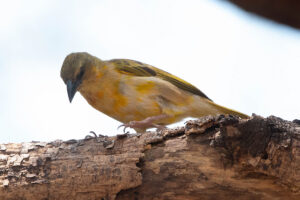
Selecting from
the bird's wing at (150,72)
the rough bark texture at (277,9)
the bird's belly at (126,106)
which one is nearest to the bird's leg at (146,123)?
the bird's belly at (126,106)

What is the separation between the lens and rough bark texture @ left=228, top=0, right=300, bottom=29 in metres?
0.99

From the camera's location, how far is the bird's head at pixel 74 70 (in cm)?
420

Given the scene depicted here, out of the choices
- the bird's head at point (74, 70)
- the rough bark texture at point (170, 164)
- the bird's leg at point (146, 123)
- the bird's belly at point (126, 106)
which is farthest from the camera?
the bird's head at point (74, 70)

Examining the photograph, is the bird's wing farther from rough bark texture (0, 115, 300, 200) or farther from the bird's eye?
rough bark texture (0, 115, 300, 200)

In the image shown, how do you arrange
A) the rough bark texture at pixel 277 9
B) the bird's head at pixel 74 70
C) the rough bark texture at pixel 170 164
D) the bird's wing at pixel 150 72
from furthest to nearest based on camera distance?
the bird's wing at pixel 150 72, the bird's head at pixel 74 70, the rough bark texture at pixel 170 164, the rough bark texture at pixel 277 9

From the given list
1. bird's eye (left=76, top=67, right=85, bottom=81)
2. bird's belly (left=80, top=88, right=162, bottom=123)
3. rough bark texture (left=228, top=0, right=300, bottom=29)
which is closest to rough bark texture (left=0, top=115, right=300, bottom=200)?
bird's belly (left=80, top=88, right=162, bottom=123)

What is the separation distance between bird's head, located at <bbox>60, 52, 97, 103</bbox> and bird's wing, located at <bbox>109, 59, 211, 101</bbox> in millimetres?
386

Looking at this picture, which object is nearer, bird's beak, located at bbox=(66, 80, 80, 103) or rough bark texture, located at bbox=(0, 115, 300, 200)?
rough bark texture, located at bbox=(0, 115, 300, 200)

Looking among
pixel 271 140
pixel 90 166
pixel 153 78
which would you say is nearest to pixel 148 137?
pixel 90 166

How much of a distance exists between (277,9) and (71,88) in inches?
134

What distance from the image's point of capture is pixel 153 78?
4.24m

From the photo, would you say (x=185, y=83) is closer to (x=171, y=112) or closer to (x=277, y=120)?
(x=171, y=112)

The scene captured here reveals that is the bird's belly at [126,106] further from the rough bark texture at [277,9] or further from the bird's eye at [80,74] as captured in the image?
the rough bark texture at [277,9]

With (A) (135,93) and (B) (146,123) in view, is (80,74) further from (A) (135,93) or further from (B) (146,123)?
(B) (146,123)
